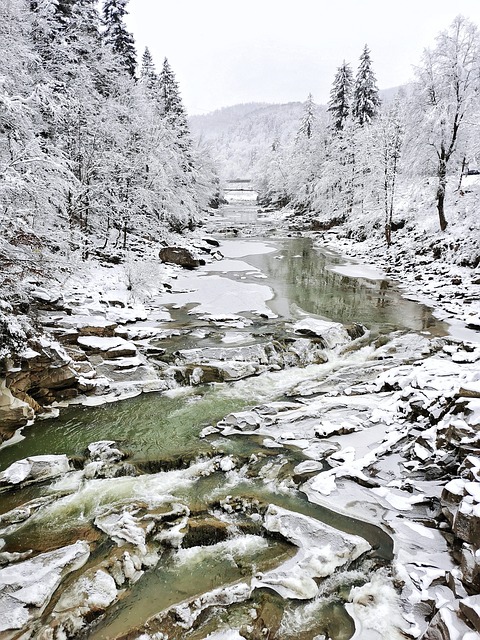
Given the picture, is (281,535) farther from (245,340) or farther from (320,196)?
(320,196)

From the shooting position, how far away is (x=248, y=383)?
1072 centimetres

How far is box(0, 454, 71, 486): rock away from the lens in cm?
683

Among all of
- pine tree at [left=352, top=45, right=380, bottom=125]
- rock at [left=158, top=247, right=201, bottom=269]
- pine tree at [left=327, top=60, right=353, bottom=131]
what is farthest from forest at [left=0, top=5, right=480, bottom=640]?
pine tree at [left=327, top=60, right=353, bottom=131]

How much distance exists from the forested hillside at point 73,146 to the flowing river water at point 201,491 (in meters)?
3.23

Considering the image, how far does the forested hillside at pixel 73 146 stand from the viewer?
9922mm

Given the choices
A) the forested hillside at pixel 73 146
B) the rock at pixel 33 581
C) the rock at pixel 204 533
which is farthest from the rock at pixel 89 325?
the rock at pixel 204 533

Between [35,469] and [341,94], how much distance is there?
153ft

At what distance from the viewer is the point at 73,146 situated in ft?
63.1

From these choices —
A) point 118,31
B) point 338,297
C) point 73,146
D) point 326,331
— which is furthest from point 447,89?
point 118,31

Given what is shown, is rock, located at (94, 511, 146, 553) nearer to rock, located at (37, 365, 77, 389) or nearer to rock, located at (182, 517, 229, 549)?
rock, located at (182, 517, 229, 549)

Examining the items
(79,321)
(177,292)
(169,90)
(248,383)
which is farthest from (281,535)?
(169,90)

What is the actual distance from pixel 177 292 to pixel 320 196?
103 feet

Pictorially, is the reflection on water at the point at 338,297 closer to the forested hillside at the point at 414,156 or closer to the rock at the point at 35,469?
the forested hillside at the point at 414,156

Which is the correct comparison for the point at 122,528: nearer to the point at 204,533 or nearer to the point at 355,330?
the point at 204,533
